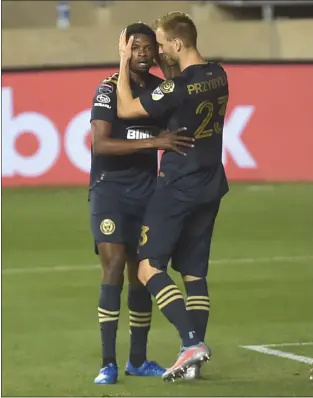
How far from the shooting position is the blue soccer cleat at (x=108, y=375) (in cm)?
738

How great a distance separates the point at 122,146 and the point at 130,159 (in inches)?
11.2

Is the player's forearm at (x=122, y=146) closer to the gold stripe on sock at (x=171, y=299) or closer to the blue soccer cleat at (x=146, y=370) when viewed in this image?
the gold stripe on sock at (x=171, y=299)

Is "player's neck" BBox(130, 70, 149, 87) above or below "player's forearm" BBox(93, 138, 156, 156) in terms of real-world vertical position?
above

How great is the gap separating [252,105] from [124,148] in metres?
12.0

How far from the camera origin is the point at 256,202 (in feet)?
56.7

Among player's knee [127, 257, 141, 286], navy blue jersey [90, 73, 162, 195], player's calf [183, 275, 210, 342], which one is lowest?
player's calf [183, 275, 210, 342]

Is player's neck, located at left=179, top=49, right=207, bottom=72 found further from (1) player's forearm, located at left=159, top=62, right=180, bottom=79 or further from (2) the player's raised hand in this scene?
(2) the player's raised hand

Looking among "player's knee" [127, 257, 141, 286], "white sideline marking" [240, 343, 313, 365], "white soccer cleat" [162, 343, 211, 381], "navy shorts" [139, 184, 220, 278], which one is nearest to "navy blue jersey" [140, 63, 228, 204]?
"navy shorts" [139, 184, 220, 278]

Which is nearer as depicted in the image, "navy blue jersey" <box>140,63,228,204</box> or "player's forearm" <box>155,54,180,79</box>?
"navy blue jersey" <box>140,63,228,204</box>

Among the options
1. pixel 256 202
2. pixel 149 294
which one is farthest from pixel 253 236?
pixel 149 294

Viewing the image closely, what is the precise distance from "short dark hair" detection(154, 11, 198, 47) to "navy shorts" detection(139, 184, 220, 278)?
872 mm

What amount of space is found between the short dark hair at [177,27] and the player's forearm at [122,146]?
2.01ft

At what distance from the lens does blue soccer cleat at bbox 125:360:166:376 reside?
7.68 metres

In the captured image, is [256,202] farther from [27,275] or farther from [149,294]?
[149,294]
